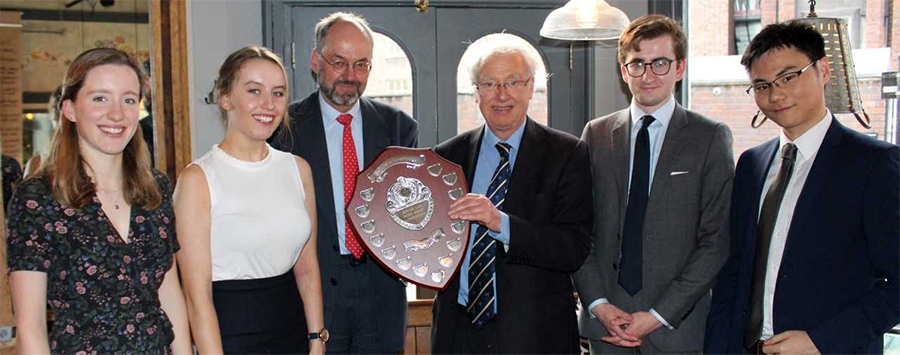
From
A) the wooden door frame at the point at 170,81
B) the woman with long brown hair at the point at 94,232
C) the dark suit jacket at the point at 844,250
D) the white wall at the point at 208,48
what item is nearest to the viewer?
the woman with long brown hair at the point at 94,232

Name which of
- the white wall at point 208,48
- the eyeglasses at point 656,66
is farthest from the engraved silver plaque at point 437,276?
the white wall at point 208,48

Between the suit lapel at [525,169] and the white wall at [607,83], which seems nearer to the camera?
the suit lapel at [525,169]

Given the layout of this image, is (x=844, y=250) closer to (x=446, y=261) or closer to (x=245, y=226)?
(x=446, y=261)

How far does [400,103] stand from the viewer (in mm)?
4840

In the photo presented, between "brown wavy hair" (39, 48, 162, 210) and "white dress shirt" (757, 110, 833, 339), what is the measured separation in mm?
1701

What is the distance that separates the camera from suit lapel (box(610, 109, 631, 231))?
8.68ft

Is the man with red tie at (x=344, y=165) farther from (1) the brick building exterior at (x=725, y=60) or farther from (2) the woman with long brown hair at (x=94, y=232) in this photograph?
(1) the brick building exterior at (x=725, y=60)

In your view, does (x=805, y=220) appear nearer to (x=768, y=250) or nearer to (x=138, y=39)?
(x=768, y=250)

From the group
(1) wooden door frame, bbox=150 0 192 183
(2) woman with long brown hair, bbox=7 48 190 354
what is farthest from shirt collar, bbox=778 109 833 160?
(1) wooden door frame, bbox=150 0 192 183

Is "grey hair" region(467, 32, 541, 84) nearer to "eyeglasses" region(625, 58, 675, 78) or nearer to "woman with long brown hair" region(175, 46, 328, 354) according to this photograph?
"eyeglasses" region(625, 58, 675, 78)

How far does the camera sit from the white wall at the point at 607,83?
4.99 metres

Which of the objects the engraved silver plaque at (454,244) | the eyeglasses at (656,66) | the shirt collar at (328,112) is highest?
the eyeglasses at (656,66)

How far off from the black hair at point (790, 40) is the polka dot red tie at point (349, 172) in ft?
4.22

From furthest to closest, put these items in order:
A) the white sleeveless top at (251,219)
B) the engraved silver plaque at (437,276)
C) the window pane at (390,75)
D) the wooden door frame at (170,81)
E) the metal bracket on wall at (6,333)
A: the window pane at (390,75) → the wooden door frame at (170,81) → the metal bracket on wall at (6,333) → the engraved silver plaque at (437,276) → the white sleeveless top at (251,219)
